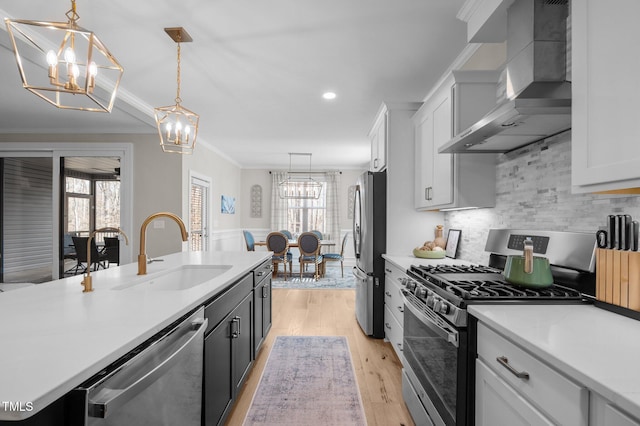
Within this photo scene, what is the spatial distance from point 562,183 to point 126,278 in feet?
7.64

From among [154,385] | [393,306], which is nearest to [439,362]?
[154,385]

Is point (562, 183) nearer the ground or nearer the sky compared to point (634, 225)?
nearer the sky

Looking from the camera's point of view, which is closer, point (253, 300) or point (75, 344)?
point (75, 344)

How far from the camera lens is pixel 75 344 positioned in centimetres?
87

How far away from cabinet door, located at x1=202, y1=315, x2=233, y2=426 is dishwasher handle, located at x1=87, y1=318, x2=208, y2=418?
27 centimetres

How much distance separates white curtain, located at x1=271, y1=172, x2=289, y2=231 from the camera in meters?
8.65

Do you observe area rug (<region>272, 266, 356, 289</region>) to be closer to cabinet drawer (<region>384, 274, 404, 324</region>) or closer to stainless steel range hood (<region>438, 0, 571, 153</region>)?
cabinet drawer (<region>384, 274, 404, 324</region>)

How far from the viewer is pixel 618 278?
126 cm

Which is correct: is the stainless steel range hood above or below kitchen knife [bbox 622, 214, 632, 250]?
above

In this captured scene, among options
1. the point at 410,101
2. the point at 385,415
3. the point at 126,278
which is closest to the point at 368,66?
the point at 410,101

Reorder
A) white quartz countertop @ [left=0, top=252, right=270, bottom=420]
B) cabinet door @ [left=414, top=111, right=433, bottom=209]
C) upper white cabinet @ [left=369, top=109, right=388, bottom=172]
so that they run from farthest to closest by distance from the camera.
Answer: upper white cabinet @ [left=369, top=109, right=388, bottom=172]
cabinet door @ [left=414, top=111, right=433, bottom=209]
white quartz countertop @ [left=0, top=252, right=270, bottom=420]

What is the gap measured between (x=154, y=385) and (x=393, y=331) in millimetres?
2341

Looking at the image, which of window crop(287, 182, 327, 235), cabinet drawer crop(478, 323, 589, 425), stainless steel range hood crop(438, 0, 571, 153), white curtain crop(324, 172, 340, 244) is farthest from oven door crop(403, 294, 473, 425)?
window crop(287, 182, 327, 235)

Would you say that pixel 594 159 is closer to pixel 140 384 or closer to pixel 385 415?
pixel 140 384
